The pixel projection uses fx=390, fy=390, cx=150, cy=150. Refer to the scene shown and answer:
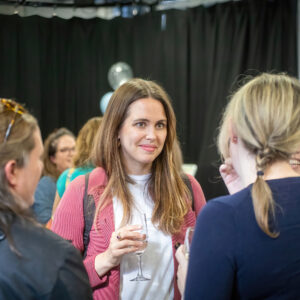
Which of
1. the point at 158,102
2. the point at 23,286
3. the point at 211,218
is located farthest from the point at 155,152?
the point at 23,286

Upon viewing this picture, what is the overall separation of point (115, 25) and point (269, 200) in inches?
185

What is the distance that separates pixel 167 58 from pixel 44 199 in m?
2.59

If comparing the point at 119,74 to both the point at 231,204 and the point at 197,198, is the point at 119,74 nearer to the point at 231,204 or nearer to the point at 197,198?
the point at 197,198

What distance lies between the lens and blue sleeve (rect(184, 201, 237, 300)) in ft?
3.17

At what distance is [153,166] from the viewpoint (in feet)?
5.98

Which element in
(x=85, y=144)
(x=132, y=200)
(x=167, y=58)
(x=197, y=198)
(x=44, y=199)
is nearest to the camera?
(x=132, y=200)

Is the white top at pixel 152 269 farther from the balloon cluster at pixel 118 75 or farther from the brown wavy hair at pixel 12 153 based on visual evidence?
the balloon cluster at pixel 118 75

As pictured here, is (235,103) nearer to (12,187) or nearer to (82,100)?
(12,187)

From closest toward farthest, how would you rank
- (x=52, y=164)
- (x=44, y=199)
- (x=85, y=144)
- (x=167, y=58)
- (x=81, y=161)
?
(x=81, y=161) → (x=85, y=144) → (x=44, y=199) → (x=52, y=164) → (x=167, y=58)

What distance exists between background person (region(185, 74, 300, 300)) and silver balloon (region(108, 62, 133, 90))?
409cm

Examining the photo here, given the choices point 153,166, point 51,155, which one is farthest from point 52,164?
point 153,166

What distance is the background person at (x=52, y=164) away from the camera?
3285 millimetres

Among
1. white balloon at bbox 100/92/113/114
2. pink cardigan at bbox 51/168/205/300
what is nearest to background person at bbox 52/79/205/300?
pink cardigan at bbox 51/168/205/300

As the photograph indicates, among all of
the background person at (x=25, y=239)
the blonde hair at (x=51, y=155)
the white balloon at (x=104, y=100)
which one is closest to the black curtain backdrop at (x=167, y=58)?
the white balloon at (x=104, y=100)
